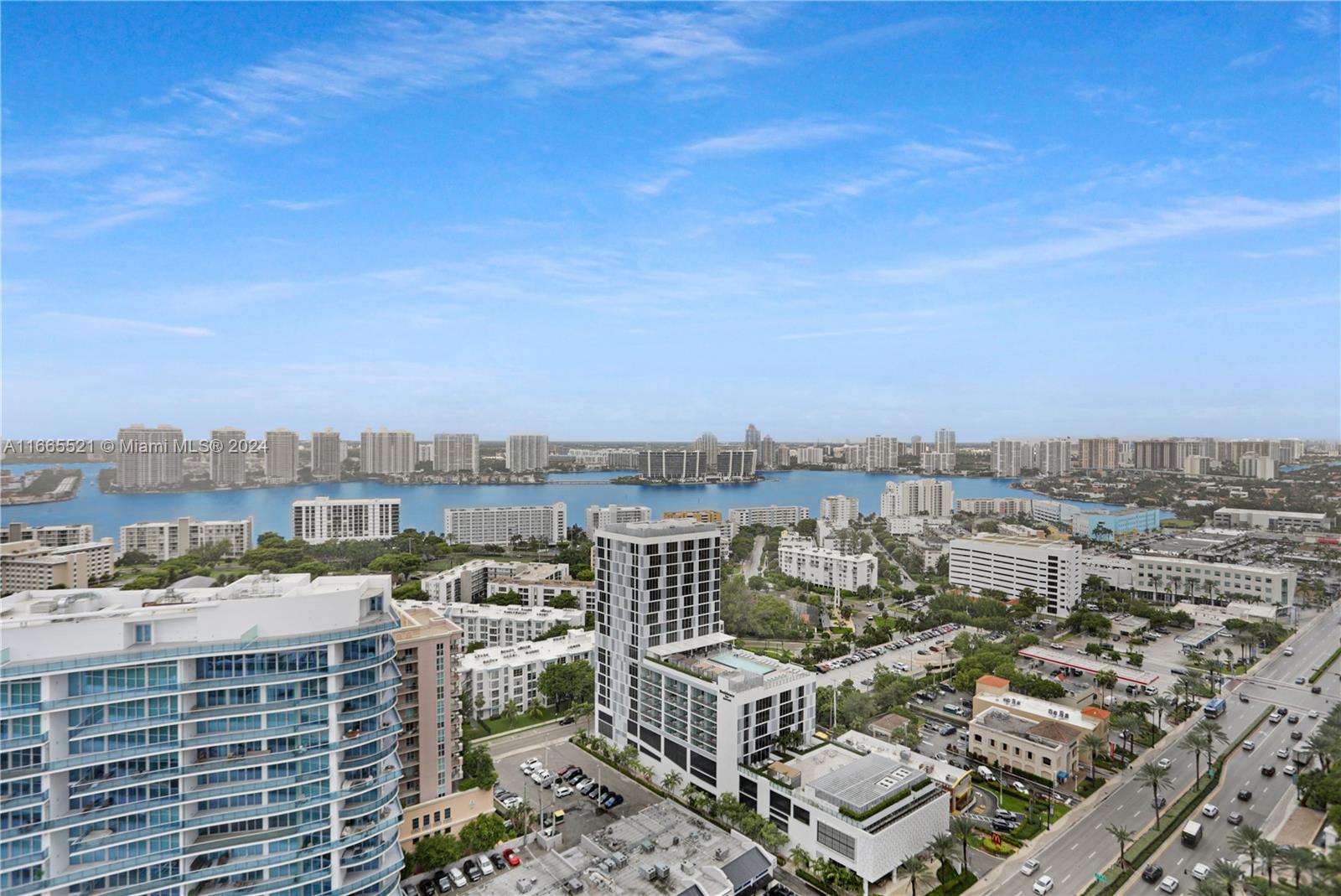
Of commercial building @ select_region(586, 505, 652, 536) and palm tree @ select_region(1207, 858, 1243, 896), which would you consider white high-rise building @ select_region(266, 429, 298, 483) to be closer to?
commercial building @ select_region(586, 505, 652, 536)

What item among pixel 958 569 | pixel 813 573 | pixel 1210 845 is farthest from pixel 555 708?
pixel 958 569

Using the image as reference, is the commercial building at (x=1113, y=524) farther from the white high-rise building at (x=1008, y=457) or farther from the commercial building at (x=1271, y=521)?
the white high-rise building at (x=1008, y=457)

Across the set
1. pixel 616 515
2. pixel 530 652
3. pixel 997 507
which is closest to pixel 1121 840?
pixel 530 652

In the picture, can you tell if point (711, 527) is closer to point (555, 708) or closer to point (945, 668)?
point (555, 708)

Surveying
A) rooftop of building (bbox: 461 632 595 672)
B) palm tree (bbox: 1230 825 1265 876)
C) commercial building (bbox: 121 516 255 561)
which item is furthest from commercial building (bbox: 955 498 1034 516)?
commercial building (bbox: 121 516 255 561)

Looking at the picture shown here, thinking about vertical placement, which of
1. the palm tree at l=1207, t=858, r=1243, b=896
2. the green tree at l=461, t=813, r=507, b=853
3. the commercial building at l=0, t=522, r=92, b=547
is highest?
the commercial building at l=0, t=522, r=92, b=547

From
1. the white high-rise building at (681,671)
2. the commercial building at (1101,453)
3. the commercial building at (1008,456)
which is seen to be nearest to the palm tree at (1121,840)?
the white high-rise building at (681,671)
